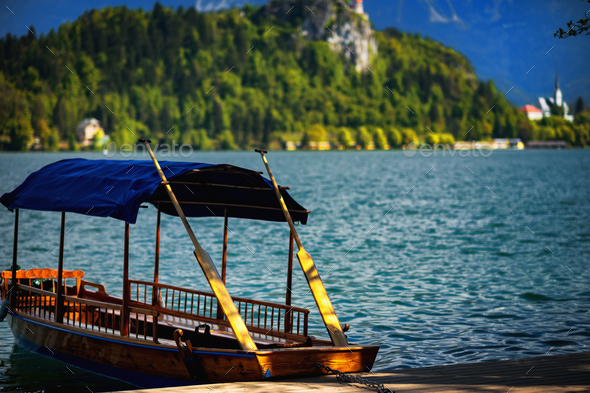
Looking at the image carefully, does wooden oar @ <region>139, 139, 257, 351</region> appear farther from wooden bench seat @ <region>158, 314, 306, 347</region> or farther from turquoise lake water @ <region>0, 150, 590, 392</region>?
turquoise lake water @ <region>0, 150, 590, 392</region>

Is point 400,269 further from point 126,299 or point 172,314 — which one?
point 126,299

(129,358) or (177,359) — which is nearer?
(177,359)

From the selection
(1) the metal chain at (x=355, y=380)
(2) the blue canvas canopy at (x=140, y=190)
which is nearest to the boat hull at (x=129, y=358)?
(1) the metal chain at (x=355, y=380)

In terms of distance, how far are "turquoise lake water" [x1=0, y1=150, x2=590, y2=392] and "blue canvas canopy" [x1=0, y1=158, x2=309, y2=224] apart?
3329 millimetres

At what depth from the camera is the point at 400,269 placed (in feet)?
82.7

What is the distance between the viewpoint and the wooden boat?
384 inches

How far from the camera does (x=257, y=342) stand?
11.1 meters

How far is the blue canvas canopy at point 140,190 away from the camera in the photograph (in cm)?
1074

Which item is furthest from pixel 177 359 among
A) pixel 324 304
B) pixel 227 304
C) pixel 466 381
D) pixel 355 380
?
pixel 466 381

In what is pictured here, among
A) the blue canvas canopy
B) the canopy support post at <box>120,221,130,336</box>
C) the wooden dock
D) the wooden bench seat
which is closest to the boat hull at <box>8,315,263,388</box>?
the canopy support post at <box>120,221,130,336</box>

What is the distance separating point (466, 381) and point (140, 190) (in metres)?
5.58

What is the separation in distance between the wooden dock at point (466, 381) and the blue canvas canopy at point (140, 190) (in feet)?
10.4

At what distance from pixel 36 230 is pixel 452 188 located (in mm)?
49860

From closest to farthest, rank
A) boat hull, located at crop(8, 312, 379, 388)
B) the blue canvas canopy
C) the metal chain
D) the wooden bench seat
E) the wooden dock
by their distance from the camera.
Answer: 1. the metal chain
2. the wooden dock
3. boat hull, located at crop(8, 312, 379, 388)
4. the blue canvas canopy
5. the wooden bench seat
